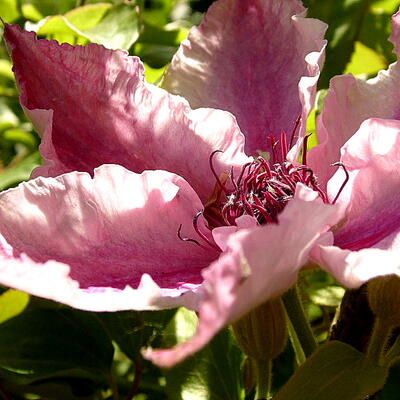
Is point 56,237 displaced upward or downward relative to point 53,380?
upward

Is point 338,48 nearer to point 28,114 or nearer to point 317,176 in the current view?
point 317,176

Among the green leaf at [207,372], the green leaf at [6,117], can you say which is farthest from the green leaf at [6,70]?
the green leaf at [207,372]

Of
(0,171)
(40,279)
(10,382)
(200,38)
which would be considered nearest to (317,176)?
(200,38)

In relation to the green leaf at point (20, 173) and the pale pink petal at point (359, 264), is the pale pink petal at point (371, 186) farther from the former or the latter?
the green leaf at point (20, 173)

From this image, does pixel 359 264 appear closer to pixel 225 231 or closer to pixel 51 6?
pixel 225 231

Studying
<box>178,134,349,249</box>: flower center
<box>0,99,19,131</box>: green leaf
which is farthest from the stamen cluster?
<box>0,99,19,131</box>: green leaf

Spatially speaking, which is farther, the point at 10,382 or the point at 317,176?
the point at 10,382
